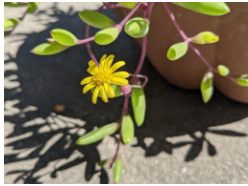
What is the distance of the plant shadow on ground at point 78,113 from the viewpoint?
83 centimetres

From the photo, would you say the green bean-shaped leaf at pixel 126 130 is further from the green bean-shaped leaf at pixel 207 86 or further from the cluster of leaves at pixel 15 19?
the cluster of leaves at pixel 15 19

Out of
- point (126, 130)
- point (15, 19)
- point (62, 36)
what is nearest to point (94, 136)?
point (126, 130)

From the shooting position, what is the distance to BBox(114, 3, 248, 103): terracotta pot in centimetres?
68

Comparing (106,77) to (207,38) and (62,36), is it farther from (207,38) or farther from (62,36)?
(207,38)

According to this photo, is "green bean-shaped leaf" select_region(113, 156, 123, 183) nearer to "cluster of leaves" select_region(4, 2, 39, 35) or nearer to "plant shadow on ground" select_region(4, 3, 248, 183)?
"plant shadow on ground" select_region(4, 3, 248, 183)

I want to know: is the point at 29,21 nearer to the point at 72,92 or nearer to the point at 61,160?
the point at 72,92

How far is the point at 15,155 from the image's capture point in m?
0.85

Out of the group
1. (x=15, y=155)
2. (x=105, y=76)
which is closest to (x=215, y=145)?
(x=105, y=76)

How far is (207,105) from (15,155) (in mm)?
642

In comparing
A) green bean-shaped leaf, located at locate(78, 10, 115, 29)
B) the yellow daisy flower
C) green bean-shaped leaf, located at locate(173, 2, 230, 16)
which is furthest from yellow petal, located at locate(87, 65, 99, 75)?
green bean-shaped leaf, located at locate(173, 2, 230, 16)

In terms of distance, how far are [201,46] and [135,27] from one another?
34 cm

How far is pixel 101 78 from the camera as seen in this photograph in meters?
0.57

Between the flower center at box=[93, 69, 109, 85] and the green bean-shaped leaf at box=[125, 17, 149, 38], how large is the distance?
0.10 metres

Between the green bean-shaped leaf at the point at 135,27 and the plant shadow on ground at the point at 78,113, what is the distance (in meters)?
0.42
